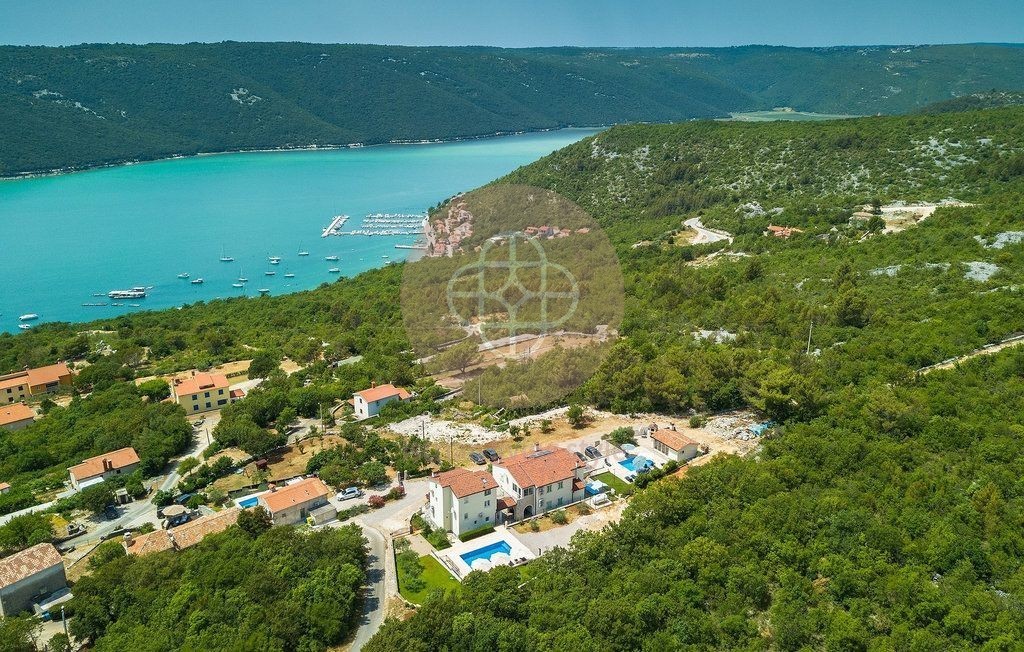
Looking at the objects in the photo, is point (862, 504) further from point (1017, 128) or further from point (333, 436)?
point (1017, 128)

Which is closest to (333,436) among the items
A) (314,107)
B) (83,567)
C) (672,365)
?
(83,567)

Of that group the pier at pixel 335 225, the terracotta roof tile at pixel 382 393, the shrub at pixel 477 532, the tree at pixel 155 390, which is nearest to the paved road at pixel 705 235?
the terracotta roof tile at pixel 382 393

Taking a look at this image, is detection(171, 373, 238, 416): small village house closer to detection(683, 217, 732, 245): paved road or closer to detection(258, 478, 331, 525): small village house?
detection(258, 478, 331, 525): small village house

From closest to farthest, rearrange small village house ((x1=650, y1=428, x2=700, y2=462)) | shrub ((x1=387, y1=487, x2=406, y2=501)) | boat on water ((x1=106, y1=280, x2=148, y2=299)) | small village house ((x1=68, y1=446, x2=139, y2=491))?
shrub ((x1=387, y1=487, x2=406, y2=501)), small village house ((x1=650, y1=428, x2=700, y2=462)), small village house ((x1=68, y1=446, x2=139, y2=491)), boat on water ((x1=106, y1=280, x2=148, y2=299))

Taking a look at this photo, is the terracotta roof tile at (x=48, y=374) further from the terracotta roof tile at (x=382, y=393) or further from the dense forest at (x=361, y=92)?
the dense forest at (x=361, y=92)

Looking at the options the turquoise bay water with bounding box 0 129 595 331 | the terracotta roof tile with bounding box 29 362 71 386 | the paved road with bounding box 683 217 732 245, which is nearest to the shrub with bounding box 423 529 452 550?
the terracotta roof tile with bounding box 29 362 71 386

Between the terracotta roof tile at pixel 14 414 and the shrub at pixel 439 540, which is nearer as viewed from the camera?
the shrub at pixel 439 540

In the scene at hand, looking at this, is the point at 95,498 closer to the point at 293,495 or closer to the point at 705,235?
the point at 293,495
